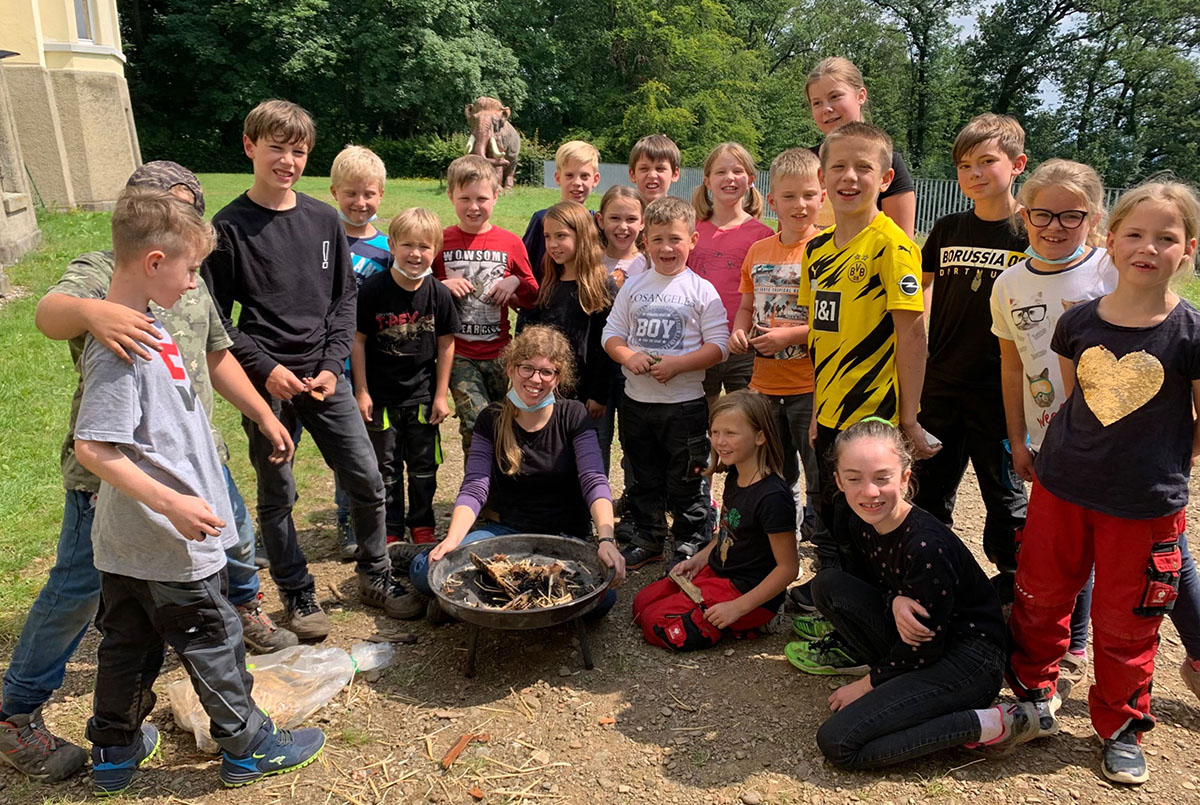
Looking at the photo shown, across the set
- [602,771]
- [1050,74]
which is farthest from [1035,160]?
[602,771]

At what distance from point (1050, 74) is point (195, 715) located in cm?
4558

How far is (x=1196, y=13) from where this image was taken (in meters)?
36.5

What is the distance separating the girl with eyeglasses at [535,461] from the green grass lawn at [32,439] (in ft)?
6.03

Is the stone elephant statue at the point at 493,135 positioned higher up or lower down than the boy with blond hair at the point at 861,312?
higher up

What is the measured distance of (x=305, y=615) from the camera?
12.5ft

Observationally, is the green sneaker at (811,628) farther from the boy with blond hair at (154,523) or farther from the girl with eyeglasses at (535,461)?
the boy with blond hair at (154,523)

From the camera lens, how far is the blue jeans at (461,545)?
152 inches

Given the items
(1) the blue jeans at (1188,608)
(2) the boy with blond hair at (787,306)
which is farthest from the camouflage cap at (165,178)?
(1) the blue jeans at (1188,608)

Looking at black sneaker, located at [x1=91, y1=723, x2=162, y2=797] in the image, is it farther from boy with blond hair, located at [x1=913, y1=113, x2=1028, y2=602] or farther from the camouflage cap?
boy with blond hair, located at [x1=913, y1=113, x2=1028, y2=602]

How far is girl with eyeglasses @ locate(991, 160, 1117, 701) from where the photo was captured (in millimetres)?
3170

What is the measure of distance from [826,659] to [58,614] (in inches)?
112

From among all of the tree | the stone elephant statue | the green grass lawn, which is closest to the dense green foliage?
the tree

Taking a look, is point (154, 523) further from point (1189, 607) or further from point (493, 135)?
point (493, 135)

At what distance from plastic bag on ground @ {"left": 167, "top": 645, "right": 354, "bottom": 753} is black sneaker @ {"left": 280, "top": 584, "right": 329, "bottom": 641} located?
10 cm
